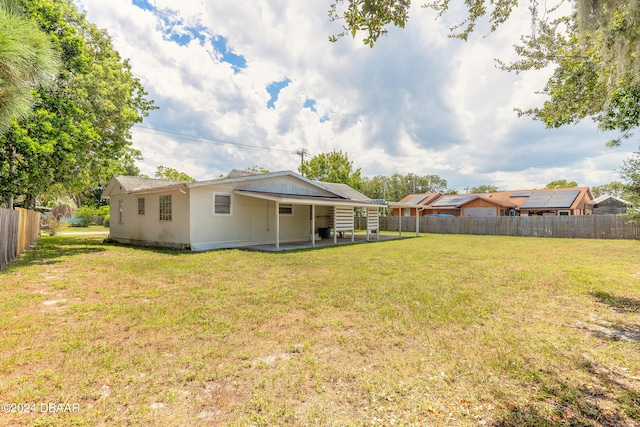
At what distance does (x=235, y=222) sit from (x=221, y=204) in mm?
989

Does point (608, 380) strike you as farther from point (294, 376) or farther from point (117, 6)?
point (117, 6)

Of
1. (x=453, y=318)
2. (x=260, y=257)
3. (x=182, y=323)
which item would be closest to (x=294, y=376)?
(x=182, y=323)

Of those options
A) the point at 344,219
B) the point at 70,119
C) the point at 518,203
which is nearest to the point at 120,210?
the point at 70,119

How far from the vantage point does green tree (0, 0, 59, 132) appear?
10.5 ft

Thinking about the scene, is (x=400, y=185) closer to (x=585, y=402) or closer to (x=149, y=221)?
(x=149, y=221)

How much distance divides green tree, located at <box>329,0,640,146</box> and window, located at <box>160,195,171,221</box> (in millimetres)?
11147

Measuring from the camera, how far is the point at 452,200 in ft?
109

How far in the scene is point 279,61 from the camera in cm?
1295

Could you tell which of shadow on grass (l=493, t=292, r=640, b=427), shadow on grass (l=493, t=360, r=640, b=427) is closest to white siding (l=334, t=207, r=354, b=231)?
shadow on grass (l=493, t=292, r=640, b=427)

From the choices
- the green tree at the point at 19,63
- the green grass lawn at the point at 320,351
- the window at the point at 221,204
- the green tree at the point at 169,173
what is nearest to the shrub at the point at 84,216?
the green tree at the point at 169,173

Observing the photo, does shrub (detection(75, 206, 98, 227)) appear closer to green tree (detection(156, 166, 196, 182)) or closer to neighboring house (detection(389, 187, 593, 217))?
green tree (detection(156, 166, 196, 182))

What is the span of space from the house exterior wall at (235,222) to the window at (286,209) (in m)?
0.17

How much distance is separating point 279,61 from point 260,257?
8801 mm

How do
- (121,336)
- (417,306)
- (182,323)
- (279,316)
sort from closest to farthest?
(121,336)
(182,323)
(279,316)
(417,306)
